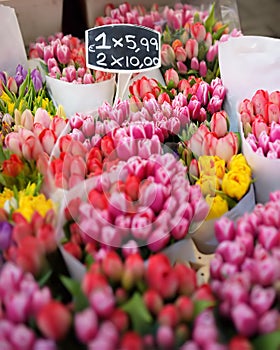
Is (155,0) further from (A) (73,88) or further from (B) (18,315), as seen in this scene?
(B) (18,315)

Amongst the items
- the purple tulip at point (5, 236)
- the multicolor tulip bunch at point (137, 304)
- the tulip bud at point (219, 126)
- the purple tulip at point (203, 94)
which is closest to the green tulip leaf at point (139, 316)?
the multicolor tulip bunch at point (137, 304)

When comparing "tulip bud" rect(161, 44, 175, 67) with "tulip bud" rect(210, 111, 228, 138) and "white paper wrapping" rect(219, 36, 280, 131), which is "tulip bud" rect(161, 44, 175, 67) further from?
"tulip bud" rect(210, 111, 228, 138)

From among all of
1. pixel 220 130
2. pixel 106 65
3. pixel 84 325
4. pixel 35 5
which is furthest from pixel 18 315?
pixel 35 5

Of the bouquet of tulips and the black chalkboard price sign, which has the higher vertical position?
the black chalkboard price sign

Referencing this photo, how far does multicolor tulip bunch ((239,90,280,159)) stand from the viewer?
3.34ft

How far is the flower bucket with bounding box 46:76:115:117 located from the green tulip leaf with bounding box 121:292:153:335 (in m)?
0.70

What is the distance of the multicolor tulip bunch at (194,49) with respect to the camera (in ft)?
4.67

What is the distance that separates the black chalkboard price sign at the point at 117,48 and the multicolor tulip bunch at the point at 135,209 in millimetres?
446

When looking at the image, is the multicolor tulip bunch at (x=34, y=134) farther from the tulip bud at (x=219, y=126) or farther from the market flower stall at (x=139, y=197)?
the tulip bud at (x=219, y=126)

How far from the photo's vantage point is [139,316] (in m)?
0.67

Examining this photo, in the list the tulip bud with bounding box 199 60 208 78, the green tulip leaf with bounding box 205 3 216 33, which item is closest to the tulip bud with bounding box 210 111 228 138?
the tulip bud with bounding box 199 60 208 78

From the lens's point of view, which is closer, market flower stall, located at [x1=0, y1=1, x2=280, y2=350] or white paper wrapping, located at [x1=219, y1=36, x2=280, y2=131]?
market flower stall, located at [x1=0, y1=1, x2=280, y2=350]

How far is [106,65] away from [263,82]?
359mm

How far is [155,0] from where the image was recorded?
1794 millimetres
